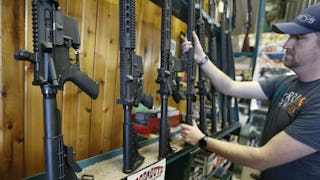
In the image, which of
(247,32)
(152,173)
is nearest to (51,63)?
(152,173)

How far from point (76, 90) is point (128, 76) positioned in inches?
11.9

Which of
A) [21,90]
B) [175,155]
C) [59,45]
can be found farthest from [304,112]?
[21,90]

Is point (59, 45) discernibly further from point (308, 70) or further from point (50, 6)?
point (308, 70)

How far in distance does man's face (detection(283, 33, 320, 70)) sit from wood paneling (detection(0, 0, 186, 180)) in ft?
2.39

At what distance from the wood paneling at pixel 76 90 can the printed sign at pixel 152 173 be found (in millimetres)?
331

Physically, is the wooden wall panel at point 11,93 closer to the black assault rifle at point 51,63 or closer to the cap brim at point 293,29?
the black assault rifle at point 51,63

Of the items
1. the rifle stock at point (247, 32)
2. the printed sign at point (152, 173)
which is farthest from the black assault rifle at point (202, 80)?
the rifle stock at point (247, 32)

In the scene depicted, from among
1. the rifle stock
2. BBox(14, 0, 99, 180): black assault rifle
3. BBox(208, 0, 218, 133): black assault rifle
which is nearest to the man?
BBox(208, 0, 218, 133): black assault rifle

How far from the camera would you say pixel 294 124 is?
2.56 feet

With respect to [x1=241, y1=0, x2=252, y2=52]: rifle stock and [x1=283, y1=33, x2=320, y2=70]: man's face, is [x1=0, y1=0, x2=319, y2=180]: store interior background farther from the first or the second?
[x1=241, y1=0, x2=252, y2=52]: rifle stock

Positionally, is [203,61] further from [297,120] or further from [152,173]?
[152,173]

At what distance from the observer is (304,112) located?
2.63 feet

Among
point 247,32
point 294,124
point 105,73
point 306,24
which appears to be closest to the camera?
point 294,124

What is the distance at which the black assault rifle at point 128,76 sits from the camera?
2.28 feet
